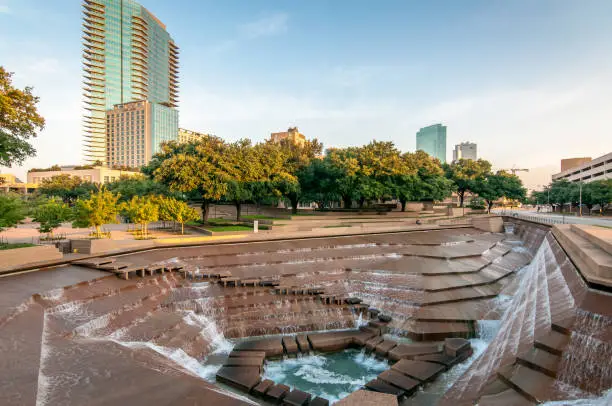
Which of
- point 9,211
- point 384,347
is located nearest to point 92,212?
point 9,211

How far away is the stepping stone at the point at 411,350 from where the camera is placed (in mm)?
11102

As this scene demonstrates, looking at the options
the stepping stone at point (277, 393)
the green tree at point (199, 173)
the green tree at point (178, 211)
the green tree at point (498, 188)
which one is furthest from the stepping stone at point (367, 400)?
the green tree at point (498, 188)

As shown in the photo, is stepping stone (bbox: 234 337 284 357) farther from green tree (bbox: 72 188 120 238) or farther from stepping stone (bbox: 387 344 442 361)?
green tree (bbox: 72 188 120 238)

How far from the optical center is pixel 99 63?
143375mm

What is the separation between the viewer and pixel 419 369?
33.2 feet

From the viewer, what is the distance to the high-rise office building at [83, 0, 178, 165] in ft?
465

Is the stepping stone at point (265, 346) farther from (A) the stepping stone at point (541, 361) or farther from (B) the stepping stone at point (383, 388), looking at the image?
(A) the stepping stone at point (541, 361)

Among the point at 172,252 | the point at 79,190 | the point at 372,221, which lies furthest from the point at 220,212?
the point at 79,190

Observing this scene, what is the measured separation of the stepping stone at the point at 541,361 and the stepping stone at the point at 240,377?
22.3ft

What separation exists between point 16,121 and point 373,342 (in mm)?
18923

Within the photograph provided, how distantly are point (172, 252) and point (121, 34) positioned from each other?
16540 centimetres

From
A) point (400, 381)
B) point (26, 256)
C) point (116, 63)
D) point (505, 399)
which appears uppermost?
point (116, 63)

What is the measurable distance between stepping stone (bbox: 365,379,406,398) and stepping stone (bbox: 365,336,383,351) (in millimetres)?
2305

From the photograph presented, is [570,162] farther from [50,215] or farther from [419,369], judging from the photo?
[50,215]
